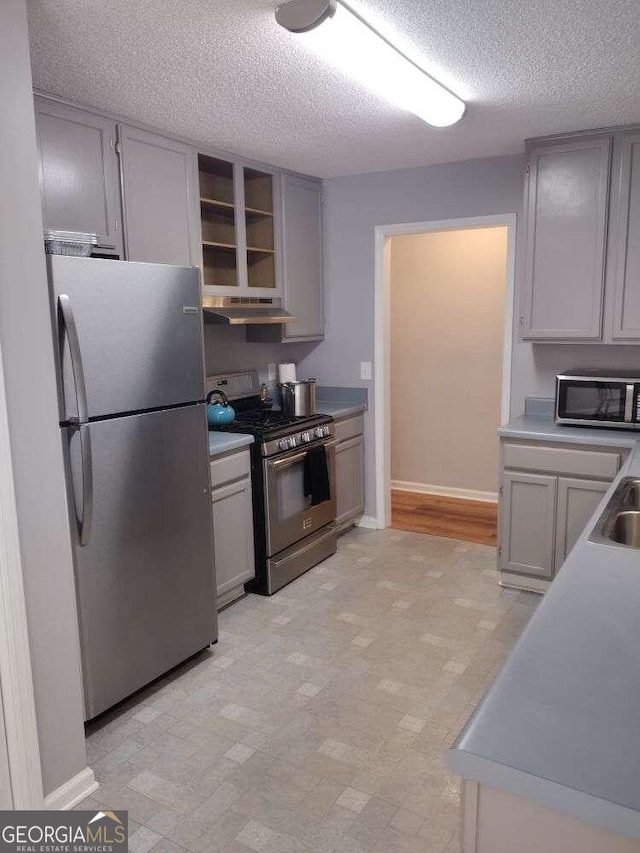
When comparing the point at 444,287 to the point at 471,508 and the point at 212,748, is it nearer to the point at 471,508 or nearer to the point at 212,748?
the point at 471,508

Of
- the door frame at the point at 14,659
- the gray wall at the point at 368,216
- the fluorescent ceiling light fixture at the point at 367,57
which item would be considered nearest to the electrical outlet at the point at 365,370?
the gray wall at the point at 368,216

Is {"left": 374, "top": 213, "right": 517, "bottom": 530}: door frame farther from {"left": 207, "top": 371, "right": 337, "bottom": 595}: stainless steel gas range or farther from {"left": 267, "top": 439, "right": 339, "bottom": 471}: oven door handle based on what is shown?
{"left": 267, "top": 439, "right": 339, "bottom": 471}: oven door handle

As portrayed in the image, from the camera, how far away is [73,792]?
6.77 ft

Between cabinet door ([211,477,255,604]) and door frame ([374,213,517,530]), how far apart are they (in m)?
1.39

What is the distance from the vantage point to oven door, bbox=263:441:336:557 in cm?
350

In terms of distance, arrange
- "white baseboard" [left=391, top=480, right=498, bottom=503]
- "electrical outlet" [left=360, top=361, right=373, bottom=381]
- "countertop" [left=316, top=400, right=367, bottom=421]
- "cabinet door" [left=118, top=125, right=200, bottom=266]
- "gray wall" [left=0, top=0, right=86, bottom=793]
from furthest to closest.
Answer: "white baseboard" [left=391, top=480, right=498, bottom=503] → "electrical outlet" [left=360, top=361, right=373, bottom=381] → "countertop" [left=316, top=400, right=367, bottom=421] → "cabinet door" [left=118, top=125, right=200, bottom=266] → "gray wall" [left=0, top=0, right=86, bottom=793]

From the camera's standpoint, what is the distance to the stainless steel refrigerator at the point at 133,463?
87.0 inches

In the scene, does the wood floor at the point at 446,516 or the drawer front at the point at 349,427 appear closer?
the drawer front at the point at 349,427

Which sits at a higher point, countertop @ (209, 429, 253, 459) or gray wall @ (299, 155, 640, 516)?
gray wall @ (299, 155, 640, 516)

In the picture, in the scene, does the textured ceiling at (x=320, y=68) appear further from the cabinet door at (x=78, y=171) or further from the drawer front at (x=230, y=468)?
the drawer front at (x=230, y=468)

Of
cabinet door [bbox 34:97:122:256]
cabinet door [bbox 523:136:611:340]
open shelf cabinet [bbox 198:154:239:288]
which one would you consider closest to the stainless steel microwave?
cabinet door [bbox 523:136:611:340]

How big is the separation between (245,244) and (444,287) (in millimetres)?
2014

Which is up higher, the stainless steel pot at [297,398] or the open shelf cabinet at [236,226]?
the open shelf cabinet at [236,226]

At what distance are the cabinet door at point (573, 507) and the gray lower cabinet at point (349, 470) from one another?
146cm
